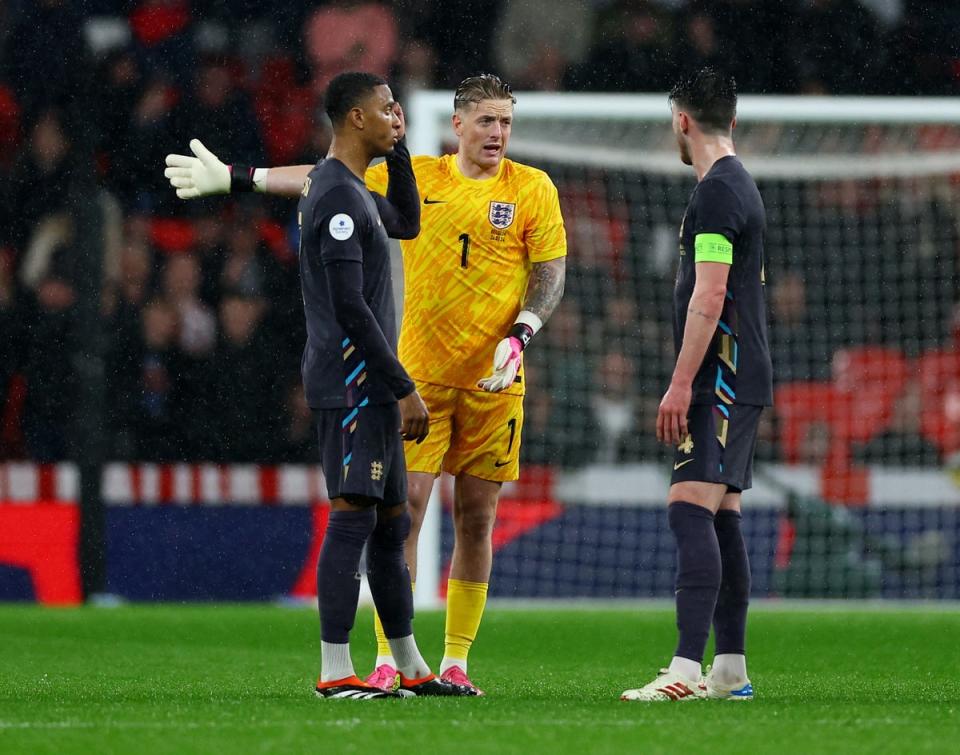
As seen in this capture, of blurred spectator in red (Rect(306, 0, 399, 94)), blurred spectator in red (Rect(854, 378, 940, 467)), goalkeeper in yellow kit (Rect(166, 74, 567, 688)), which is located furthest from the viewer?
blurred spectator in red (Rect(306, 0, 399, 94))

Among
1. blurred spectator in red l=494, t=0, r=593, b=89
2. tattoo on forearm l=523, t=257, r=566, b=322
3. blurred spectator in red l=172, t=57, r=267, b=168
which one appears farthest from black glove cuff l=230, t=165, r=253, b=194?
blurred spectator in red l=494, t=0, r=593, b=89

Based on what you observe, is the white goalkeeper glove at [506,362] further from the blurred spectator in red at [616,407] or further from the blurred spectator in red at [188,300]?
the blurred spectator in red at [188,300]

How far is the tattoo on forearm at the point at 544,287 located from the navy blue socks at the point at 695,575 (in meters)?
1.03

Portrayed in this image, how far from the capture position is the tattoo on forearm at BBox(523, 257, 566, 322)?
583cm

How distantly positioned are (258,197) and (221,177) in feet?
21.8

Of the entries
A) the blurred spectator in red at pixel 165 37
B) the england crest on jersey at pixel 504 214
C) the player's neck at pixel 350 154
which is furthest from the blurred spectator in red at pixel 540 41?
the player's neck at pixel 350 154

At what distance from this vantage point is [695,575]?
16.4 feet

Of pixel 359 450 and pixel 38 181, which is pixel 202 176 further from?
pixel 38 181

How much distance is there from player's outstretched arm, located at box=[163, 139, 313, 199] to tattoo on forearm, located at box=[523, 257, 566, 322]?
84cm

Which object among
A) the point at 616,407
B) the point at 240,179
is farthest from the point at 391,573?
the point at 616,407

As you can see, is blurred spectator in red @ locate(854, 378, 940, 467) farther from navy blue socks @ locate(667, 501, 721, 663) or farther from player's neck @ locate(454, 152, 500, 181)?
navy blue socks @ locate(667, 501, 721, 663)

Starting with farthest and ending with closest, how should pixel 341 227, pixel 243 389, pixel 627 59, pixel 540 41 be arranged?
pixel 627 59
pixel 540 41
pixel 243 389
pixel 341 227

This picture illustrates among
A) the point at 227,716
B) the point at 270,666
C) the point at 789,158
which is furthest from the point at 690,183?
the point at 227,716

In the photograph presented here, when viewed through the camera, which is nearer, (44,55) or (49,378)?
(49,378)
